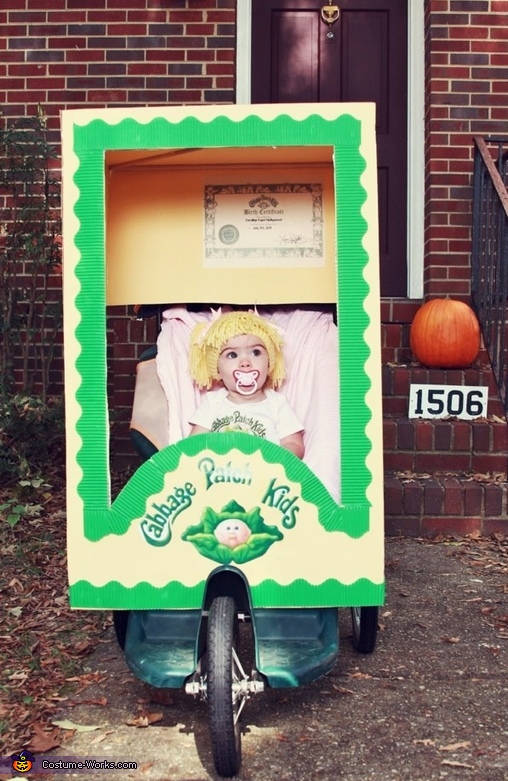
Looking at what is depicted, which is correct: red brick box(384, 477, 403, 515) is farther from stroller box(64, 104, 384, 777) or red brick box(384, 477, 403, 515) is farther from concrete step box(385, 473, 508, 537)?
stroller box(64, 104, 384, 777)

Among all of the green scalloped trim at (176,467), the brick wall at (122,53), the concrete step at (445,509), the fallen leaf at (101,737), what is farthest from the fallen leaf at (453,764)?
the brick wall at (122,53)

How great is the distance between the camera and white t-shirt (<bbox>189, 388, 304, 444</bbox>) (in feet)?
9.73

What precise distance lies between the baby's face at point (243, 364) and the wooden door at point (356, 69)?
113 inches

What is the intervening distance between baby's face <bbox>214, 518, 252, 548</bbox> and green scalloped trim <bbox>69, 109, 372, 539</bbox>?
0.82ft

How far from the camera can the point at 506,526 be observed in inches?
168

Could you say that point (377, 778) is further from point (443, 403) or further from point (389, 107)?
point (389, 107)

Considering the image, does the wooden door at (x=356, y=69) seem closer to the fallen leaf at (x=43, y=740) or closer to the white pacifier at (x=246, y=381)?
the white pacifier at (x=246, y=381)

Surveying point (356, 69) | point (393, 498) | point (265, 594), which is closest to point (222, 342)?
point (265, 594)

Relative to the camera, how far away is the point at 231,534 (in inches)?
94.2

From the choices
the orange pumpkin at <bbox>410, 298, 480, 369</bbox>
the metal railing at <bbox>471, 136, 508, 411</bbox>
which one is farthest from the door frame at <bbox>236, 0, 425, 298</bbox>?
the orange pumpkin at <bbox>410, 298, 480, 369</bbox>

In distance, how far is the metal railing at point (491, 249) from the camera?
4602 mm

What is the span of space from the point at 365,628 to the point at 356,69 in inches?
164

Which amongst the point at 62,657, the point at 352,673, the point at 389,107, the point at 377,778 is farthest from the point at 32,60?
the point at 377,778

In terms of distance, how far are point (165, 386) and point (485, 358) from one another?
2.68 meters
